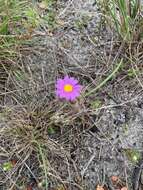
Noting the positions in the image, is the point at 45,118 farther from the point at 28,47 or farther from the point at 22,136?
A: the point at 28,47

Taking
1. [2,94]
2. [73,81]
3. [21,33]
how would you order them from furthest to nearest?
[21,33] → [2,94] → [73,81]

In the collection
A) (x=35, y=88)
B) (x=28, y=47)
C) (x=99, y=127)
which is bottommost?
(x=99, y=127)

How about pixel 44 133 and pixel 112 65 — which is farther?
pixel 112 65

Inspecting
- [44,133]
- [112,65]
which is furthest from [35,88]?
[112,65]

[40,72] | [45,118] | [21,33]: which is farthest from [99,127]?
[21,33]

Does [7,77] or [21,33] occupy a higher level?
[21,33]

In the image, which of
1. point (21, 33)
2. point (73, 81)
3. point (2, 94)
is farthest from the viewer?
point (21, 33)
